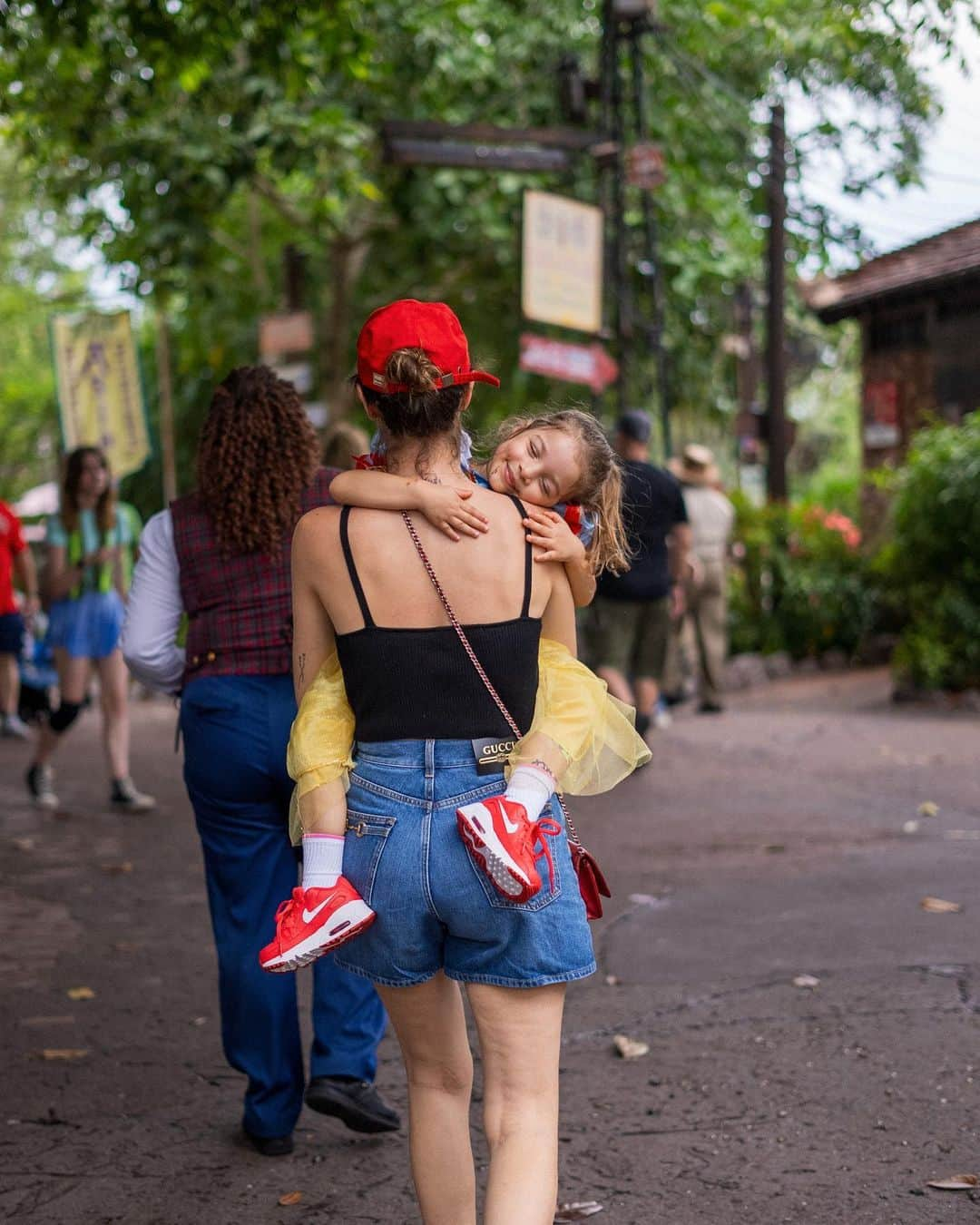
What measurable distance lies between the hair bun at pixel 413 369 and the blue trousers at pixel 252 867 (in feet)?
4.40

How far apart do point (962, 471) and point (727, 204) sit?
6.73 metres

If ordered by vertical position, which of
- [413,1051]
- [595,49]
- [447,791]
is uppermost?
[595,49]

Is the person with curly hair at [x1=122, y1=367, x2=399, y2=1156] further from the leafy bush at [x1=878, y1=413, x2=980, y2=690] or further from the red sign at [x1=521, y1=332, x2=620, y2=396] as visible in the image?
the red sign at [x1=521, y1=332, x2=620, y2=396]

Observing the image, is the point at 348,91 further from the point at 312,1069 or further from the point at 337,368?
the point at 312,1069

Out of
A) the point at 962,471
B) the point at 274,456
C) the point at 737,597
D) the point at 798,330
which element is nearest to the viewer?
the point at 274,456

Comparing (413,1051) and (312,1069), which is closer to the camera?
(413,1051)

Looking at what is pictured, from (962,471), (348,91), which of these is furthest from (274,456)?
(348,91)

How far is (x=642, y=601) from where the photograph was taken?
9.16 meters

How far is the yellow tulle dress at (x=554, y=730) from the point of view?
275 centimetres

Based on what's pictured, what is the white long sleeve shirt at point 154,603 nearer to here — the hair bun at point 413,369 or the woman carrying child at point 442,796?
the woman carrying child at point 442,796

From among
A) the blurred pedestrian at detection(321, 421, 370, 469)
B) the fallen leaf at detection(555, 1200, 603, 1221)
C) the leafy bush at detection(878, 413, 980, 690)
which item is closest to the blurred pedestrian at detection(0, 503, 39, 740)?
the blurred pedestrian at detection(321, 421, 370, 469)

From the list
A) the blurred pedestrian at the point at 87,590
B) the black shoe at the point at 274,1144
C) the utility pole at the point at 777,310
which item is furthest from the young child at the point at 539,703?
the utility pole at the point at 777,310

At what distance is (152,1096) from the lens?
4.34 m

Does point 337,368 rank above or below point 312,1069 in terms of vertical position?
above
